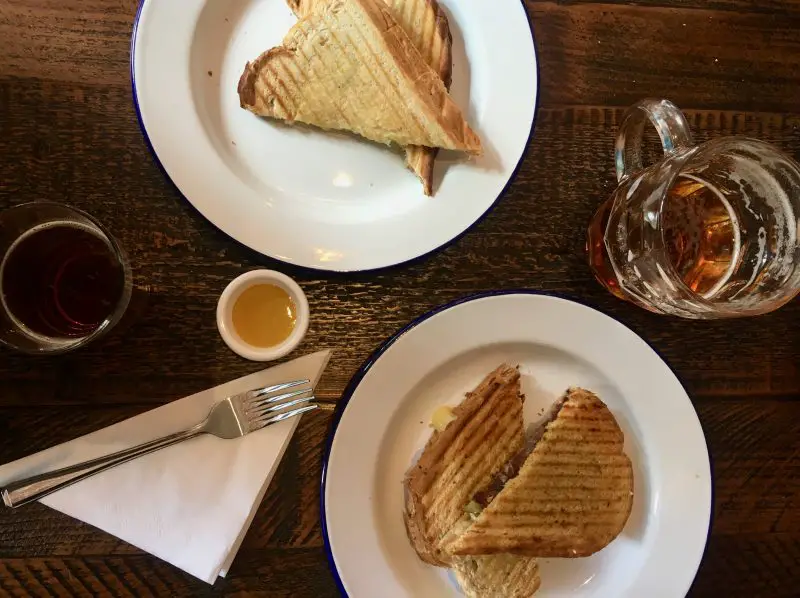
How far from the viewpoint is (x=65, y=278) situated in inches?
41.2

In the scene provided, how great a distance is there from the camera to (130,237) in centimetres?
112

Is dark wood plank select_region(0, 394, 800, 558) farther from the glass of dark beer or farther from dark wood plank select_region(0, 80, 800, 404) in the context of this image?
the glass of dark beer

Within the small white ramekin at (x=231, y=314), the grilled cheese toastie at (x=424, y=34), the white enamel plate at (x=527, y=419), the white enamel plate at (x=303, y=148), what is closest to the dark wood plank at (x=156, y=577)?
the white enamel plate at (x=527, y=419)

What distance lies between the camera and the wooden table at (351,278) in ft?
3.59

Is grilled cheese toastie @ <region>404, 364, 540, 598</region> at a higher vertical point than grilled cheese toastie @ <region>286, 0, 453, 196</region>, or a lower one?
lower

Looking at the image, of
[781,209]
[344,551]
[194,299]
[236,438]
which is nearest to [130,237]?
[194,299]

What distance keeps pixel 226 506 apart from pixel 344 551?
0.23m

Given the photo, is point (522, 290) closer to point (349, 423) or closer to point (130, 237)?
point (349, 423)

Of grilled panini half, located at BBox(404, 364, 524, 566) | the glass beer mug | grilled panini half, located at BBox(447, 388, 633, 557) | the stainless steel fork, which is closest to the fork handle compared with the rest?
the stainless steel fork

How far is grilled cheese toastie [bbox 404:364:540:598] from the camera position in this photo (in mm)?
1086

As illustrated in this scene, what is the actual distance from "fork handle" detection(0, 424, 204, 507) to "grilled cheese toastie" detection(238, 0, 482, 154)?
658 millimetres

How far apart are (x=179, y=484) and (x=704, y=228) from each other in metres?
1.06

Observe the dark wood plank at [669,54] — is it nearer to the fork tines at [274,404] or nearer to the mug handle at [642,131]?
the mug handle at [642,131]

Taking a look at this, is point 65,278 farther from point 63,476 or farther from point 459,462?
point 459,462
